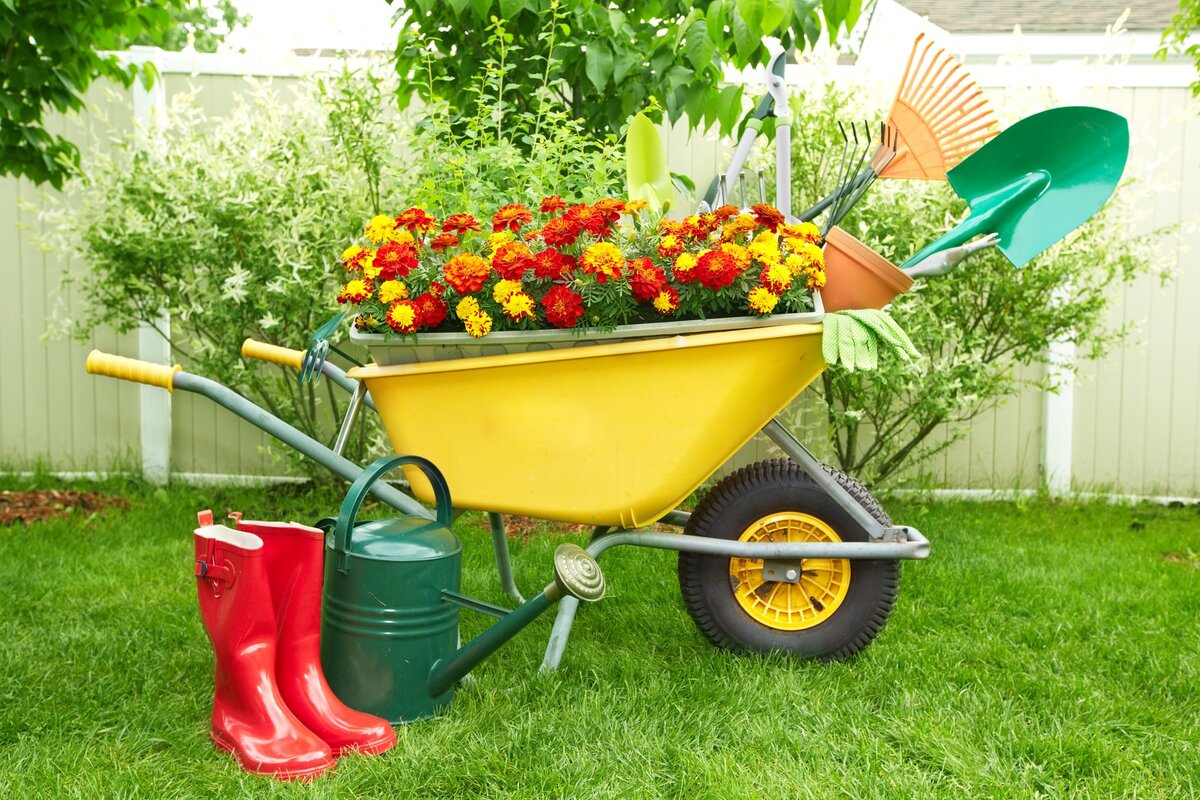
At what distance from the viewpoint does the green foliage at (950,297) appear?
10.9 feet

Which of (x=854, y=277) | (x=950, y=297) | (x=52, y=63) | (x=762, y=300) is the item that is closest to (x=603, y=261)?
(x=762, y=300)

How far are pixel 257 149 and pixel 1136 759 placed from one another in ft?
10.2

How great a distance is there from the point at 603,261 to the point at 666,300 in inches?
5.3

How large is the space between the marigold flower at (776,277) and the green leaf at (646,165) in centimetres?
37

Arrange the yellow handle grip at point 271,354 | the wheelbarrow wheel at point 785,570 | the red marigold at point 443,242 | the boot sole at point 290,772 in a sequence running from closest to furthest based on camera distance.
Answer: the boot sole at point 290,772 < the red marigold at point 443,242 < the wheelbarrow wheel at point 785,570 < the yellow handle grip at point 271,354

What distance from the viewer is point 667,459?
1.79 meters

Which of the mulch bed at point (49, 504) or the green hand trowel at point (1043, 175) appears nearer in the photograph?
the green hand trowel at point (1043, 175)

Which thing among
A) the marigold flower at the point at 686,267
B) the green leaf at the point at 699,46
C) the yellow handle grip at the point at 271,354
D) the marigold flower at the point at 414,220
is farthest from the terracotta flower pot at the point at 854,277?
the yellow handle grip at the point at 271,354

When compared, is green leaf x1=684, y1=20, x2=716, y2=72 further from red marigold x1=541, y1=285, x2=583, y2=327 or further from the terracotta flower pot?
red marigold x1=541, y1=285, x2=583, y2=327

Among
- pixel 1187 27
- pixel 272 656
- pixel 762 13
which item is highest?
pixel 1187 27

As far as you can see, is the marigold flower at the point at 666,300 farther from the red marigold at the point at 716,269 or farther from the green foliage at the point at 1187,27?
the green foliage at the point at 1187,27

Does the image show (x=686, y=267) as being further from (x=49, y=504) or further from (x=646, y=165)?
(x=49, y=504)

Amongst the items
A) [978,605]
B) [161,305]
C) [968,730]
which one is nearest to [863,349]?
[968,730]

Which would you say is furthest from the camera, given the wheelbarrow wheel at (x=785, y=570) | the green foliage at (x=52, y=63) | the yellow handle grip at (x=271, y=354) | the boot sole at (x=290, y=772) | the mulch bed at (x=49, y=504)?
the mulch bed at (x=49, y=504)
